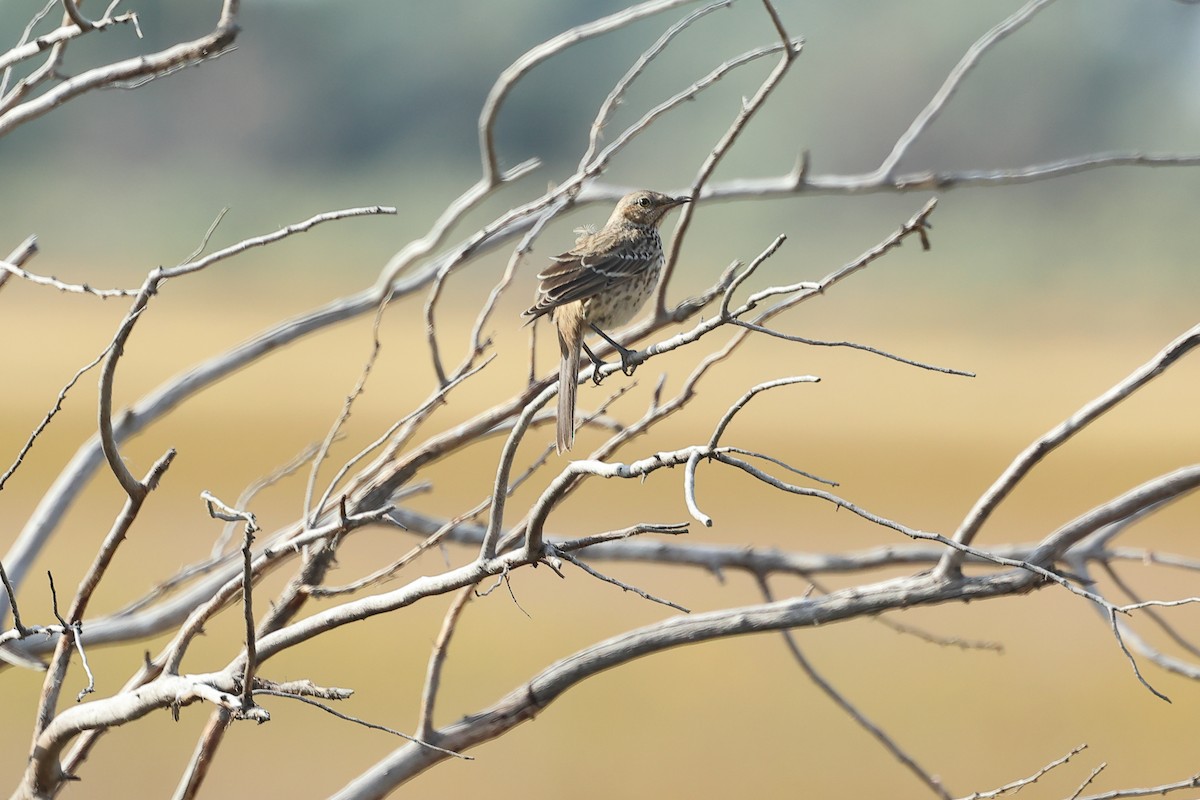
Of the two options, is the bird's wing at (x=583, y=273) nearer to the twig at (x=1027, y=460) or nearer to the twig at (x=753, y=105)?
the twig at (x=753, y=105)

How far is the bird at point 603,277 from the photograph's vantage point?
15.0 ft

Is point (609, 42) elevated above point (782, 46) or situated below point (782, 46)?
above

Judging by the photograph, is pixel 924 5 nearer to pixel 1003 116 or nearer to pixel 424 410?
pixel 1003 116

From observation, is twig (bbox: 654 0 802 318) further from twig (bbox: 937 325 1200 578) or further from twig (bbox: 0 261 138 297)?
twig (bbox: 0 261 138 297)

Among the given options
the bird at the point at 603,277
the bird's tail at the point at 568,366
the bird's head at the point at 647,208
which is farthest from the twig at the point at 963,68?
the bird's head at the point at 647,208

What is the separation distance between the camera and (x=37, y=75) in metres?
2.81

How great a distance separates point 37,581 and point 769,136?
38.7 metres

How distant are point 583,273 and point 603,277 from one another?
3.3 inches

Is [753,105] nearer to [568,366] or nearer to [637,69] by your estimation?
[637,69]

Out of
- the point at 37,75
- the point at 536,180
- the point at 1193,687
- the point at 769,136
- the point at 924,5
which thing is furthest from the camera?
the point at 924,5

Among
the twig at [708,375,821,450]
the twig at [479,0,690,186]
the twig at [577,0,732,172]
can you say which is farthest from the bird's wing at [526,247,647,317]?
the twig at [708,375,821,450]

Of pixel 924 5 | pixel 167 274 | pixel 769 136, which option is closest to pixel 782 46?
pixel 167 274

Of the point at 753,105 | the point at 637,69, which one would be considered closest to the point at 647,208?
the point at 637,69

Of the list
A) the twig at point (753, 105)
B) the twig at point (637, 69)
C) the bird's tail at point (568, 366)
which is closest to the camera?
the twig at point (753, 105)
